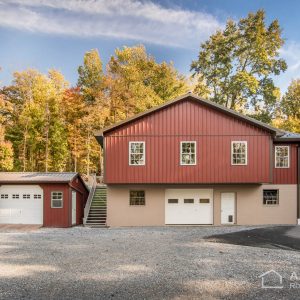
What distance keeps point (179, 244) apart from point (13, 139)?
1219 inches

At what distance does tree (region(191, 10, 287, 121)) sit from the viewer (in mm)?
34812

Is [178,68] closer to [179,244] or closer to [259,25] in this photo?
[259,25]

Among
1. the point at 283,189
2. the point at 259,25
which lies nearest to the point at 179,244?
the point at 283,189

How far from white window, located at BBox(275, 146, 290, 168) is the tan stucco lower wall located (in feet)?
5.38

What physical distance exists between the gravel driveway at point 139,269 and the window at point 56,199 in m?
6.59

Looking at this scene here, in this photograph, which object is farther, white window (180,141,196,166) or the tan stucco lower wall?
the tan stucco lower wall

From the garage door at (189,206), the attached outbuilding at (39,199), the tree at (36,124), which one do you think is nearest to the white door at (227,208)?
the garage door at (189,206)

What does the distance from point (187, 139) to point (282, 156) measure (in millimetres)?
6825

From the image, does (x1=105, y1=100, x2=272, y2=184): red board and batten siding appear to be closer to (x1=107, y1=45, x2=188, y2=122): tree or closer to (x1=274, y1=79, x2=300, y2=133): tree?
(x1=107, y1=45, x2=188, y2=122): tree

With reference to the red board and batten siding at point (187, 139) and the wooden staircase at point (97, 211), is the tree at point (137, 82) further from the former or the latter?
the red board and batten siding at point (187, 139)

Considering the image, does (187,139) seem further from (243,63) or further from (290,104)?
(290,104)

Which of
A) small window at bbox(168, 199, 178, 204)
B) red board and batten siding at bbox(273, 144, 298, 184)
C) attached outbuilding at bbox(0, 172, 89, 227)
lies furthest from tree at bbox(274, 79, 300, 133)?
attached outbuilding at bbox(0, 172, 89, 227)

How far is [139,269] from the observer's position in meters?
9.53

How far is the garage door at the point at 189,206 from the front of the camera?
70.8 feet
